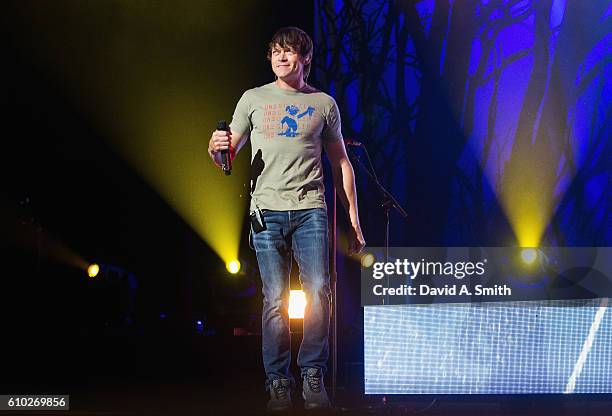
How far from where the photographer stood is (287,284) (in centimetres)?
303

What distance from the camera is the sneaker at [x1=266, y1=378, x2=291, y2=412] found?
287 centimetres

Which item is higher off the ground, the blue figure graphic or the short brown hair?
the short brown hair

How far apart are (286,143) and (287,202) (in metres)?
0.23

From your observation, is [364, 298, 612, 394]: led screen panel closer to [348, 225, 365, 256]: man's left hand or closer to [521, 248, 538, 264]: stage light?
[521, 248, 538, 264]: stage light

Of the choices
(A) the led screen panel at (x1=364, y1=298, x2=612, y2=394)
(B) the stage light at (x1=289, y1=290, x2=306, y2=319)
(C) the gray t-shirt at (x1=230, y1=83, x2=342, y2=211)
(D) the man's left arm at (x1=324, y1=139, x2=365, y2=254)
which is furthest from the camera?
(B) the stage light at (x1=289, y1=290, x2=306, y2=319)

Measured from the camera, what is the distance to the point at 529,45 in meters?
6.52

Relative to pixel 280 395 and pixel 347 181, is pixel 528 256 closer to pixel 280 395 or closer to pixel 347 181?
pixel 347 181

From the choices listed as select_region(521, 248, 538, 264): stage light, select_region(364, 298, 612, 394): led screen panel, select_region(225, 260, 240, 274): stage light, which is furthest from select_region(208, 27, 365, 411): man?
select_region(225, 260, 240, 274): stage light

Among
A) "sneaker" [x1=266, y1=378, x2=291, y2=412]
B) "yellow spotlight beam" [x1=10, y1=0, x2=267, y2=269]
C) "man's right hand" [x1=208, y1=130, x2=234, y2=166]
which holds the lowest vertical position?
"sneaker" [x1=266, y1=378, x2=291, y2=412]

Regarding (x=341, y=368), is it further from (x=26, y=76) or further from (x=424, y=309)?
(x=26, y=76)

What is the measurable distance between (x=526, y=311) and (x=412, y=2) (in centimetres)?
359

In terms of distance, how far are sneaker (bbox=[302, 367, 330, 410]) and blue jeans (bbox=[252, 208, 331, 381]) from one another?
0.09 ft

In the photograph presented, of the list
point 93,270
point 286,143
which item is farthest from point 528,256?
point 93,270

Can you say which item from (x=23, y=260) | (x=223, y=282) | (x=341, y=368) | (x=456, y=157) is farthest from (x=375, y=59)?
(x=23, y=260)
